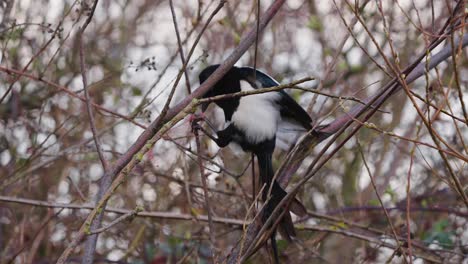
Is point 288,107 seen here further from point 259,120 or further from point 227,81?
point 227,81

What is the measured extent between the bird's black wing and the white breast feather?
0.13 ft

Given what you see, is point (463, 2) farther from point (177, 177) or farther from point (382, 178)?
point (382, 178)

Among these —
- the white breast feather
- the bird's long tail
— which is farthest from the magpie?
the bird's long tail

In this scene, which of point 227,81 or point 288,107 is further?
point 227,81

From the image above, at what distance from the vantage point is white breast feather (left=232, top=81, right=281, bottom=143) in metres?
3.24

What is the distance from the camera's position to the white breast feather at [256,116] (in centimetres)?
324

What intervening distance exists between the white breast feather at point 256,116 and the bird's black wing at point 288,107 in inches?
A: 1.5

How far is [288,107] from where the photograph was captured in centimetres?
322

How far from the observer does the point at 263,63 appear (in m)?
5.05

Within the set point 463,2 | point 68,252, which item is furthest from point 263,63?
point 68,252

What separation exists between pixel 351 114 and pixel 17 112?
231 cm

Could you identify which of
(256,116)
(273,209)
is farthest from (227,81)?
(273,209)

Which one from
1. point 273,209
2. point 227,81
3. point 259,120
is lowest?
point 273,209

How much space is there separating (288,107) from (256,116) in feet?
0.48
